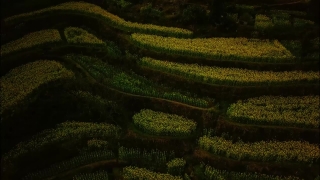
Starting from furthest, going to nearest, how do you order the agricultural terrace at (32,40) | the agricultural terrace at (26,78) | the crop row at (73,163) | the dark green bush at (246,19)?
the dark green bush at (246,19), the agricultural terrace at (32,40), the agricultural terrace at (26,78), the crop row at (73,163)

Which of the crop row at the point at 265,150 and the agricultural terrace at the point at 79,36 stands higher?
the agricultural terrace at the point at 79,36

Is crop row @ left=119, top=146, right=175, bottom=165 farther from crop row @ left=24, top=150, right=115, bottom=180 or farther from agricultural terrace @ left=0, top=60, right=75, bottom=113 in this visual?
agricultural terrace @ left=0, top=60, right=75, bottom=113

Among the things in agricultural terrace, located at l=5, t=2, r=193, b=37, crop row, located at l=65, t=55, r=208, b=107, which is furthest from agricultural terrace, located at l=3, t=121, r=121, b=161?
agricultural terrace, located at l=5, t=2, r=193, b=37

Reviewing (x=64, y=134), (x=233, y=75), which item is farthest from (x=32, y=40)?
(x=233, y=75)

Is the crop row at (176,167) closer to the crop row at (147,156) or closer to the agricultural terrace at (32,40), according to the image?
the crop row at (147,156)

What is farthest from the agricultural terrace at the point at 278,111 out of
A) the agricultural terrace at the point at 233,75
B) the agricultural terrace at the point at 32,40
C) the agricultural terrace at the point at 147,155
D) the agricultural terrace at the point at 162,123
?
the agricultural terrace at the point at 32,40

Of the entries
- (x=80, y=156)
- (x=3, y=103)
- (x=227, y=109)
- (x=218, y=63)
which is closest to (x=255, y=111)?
(x=227, y=109)

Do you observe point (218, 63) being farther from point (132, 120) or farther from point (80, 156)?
point (80, 156)
